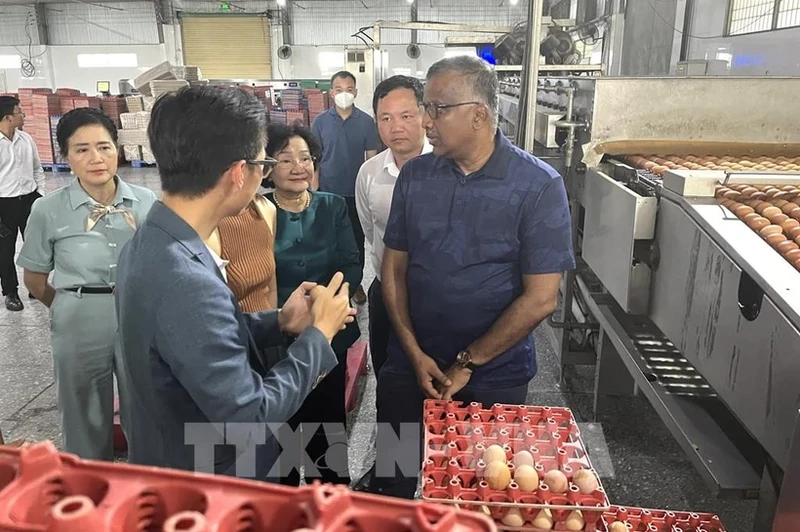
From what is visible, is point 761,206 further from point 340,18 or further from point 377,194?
point 340,18

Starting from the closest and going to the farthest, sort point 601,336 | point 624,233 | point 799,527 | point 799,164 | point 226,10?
point 799,527, point 624,233, point 799,164, point 601,336, point 226,10

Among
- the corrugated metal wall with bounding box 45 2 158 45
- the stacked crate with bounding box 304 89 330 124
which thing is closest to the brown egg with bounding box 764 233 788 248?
the stacked crate with bounding box 304 89 330 124

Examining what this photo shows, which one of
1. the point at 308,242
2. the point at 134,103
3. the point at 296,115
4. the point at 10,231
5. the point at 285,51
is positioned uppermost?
the point at 285,51

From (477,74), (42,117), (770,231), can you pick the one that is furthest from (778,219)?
(42,117)

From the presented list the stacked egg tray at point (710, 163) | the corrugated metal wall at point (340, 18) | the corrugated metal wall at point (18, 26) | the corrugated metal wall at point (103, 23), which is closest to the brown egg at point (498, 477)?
the stacked egg tray at point (710, 163)

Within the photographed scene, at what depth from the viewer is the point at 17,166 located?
4461 millimetres

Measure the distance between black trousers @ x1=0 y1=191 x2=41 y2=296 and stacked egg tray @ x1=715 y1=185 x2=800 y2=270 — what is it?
4614 mm

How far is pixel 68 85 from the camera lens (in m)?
18.0

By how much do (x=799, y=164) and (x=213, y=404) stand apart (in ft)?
7.48

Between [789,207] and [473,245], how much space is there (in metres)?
0.85

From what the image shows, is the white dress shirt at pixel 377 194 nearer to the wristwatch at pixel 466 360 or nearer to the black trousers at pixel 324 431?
the black trousers at pixel 324 431

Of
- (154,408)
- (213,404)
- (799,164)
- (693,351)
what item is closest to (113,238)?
(154,408)

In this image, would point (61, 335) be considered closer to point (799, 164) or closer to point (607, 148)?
point (607, 148)

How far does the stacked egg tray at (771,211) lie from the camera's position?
135 cm
